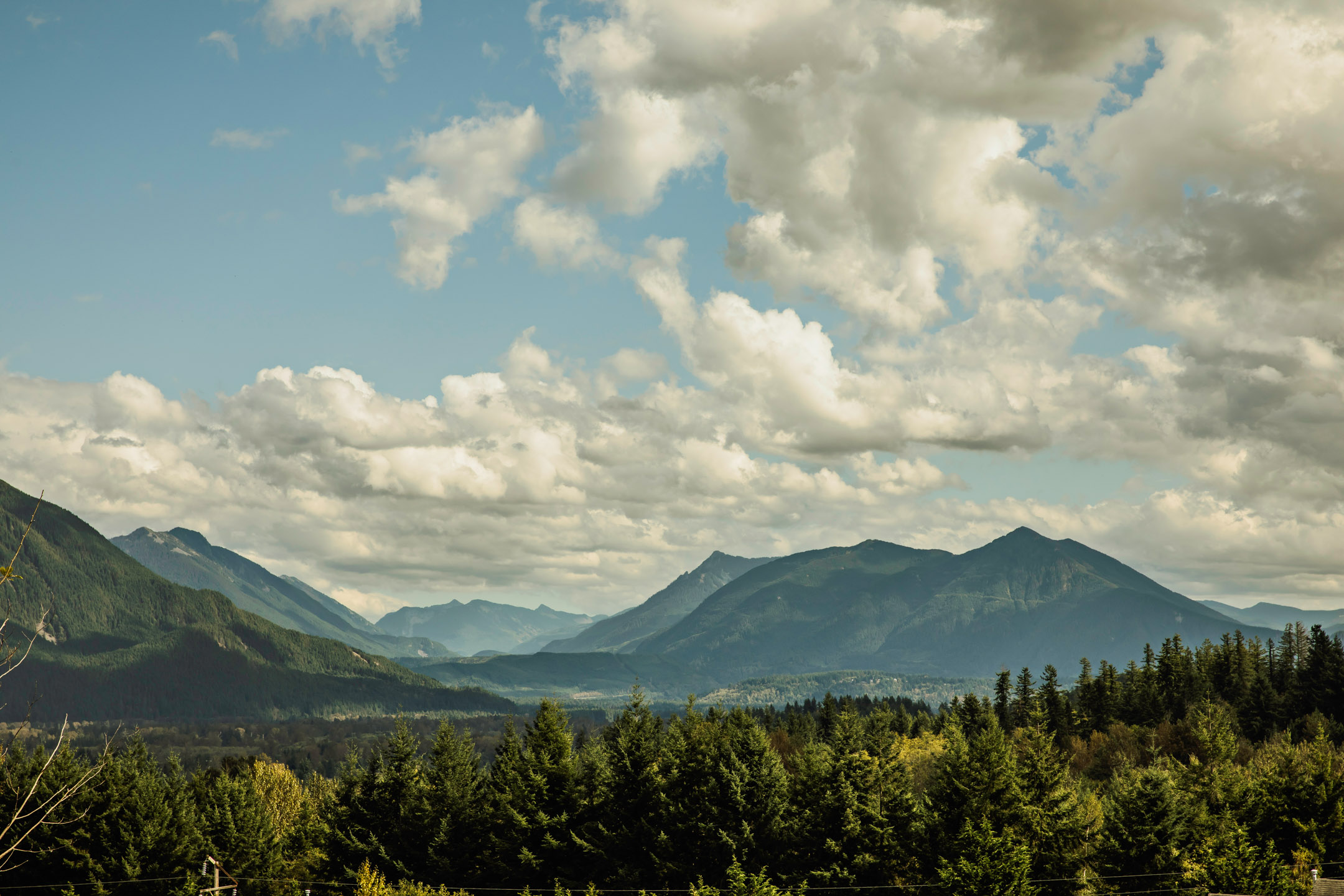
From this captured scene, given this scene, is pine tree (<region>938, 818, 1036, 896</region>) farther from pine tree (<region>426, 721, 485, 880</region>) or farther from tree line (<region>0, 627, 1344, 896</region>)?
pine tree (<region>426, 721, 485, 880</region>)

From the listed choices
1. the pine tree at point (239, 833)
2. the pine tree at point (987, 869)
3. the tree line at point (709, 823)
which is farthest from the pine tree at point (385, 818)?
the pine tree at point (987, 869)

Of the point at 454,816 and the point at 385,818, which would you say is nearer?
the point at 454,816

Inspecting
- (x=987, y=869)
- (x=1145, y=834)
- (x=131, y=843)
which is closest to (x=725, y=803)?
(x=987, y=869)

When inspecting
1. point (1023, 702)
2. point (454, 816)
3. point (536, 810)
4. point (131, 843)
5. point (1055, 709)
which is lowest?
point (131, 843)

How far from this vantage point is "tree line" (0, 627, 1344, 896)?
70.7 metres

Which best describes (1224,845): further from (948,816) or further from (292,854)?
(292,854)

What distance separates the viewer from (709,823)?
72.9 metres

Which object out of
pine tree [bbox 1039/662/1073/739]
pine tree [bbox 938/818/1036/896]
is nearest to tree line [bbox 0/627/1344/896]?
pine tree [bbox 938/818/1036/896]

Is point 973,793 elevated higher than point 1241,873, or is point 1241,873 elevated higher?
point 973,793

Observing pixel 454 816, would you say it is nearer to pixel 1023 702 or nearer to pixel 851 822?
pixel 851 822

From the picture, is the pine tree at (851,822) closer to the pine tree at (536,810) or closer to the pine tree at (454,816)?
the pine tree at (536,810)

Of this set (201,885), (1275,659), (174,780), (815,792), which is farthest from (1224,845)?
(1275,659)

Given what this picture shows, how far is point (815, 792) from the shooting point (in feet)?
246

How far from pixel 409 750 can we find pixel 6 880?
4003cm
